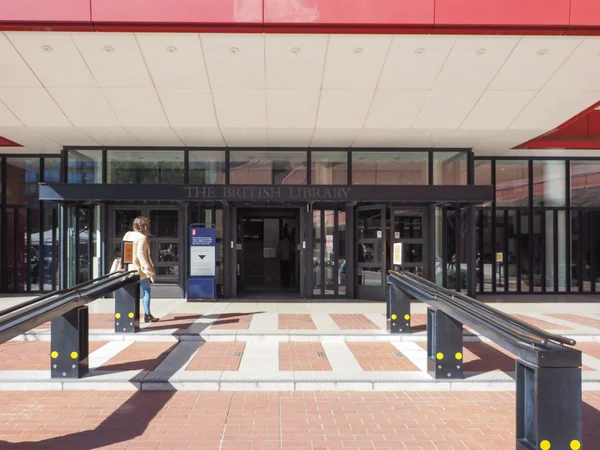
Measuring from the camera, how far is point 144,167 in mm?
12016

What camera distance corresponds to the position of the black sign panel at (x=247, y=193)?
10367mm

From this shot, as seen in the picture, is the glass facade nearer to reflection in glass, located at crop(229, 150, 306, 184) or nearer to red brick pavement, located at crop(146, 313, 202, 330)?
Answer: reflection in glass, located at crop(229, 150, 306, 184)

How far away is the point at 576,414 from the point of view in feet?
10.5

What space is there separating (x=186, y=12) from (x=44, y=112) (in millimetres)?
4108

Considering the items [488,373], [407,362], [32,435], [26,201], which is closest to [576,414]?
[488,373]

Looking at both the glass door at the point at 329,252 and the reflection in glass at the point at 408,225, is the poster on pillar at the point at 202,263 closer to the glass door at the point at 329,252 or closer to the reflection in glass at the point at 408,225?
the glass door at the point at 329,252

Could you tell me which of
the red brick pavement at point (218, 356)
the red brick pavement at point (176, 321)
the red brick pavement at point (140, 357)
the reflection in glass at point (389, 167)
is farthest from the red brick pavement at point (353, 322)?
the reflection in glass at point (389, 167)

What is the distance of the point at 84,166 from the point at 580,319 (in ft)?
37.9

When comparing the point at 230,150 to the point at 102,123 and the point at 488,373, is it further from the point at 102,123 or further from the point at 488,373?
the point at 488,373

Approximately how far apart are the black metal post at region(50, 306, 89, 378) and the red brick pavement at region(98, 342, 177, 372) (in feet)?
1.76

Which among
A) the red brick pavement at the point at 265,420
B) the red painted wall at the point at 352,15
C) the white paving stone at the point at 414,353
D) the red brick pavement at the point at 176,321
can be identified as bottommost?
the red brick pavement at the point at 265,420

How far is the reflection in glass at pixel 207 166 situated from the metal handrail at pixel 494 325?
704 centimetres

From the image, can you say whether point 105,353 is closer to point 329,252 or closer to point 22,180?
point 329,252

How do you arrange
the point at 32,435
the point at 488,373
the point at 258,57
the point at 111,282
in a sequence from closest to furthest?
the point at 32,435, the point at 488,373, the point at 111,282, the point at 258,57
